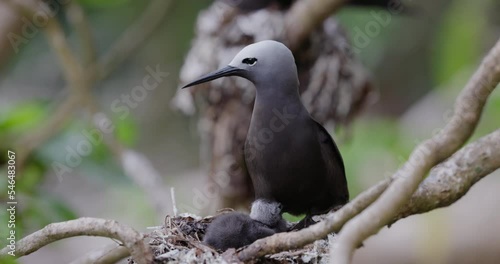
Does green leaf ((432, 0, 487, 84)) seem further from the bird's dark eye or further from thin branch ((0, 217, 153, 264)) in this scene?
thin branch ((0, 217, 153, 264))

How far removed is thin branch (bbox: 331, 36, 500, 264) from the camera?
1.73m

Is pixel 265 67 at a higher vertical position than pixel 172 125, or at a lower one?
lower

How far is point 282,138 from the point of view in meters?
2.56

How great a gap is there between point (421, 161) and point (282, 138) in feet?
2.61

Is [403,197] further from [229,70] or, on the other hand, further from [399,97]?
[399,97]

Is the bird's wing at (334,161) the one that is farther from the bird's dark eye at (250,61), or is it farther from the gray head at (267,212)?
the bird's dark eye at (250,61)

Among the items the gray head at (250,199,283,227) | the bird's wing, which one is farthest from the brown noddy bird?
the bird's wing

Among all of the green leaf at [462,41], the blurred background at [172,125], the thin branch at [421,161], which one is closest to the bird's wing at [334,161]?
the thin branch at [421,161]

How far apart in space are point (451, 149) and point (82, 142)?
2.35 metres

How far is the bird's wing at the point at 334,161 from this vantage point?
266cm

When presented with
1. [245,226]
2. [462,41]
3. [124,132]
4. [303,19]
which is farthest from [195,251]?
[462,41]

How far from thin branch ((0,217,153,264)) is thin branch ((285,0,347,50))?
2149 millimetres

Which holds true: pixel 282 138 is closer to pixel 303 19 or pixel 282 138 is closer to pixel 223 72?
pixel 223 72

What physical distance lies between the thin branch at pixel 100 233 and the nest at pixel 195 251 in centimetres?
17
